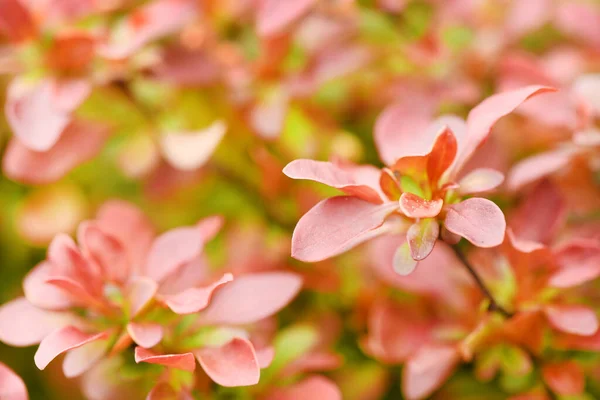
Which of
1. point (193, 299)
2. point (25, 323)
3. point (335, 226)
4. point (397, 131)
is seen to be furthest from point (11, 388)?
point (397, 131)

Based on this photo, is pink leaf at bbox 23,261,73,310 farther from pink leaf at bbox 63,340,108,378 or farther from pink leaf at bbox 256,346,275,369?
pink leaf at bbox 256,346,275,369

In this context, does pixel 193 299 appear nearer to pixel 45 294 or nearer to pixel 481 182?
pixel 45 294

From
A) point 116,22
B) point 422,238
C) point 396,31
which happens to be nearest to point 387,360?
point 422,238

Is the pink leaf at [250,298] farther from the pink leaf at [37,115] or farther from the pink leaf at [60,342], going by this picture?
the pink leaf at [37,115]

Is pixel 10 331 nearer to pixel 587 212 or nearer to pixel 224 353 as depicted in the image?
pixel 224 353

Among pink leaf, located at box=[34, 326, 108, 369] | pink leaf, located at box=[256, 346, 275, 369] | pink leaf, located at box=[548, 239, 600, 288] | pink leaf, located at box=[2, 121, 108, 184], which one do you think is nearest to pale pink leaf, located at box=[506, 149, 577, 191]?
pink leaf, located at box=[548, 239, 600, 288]
